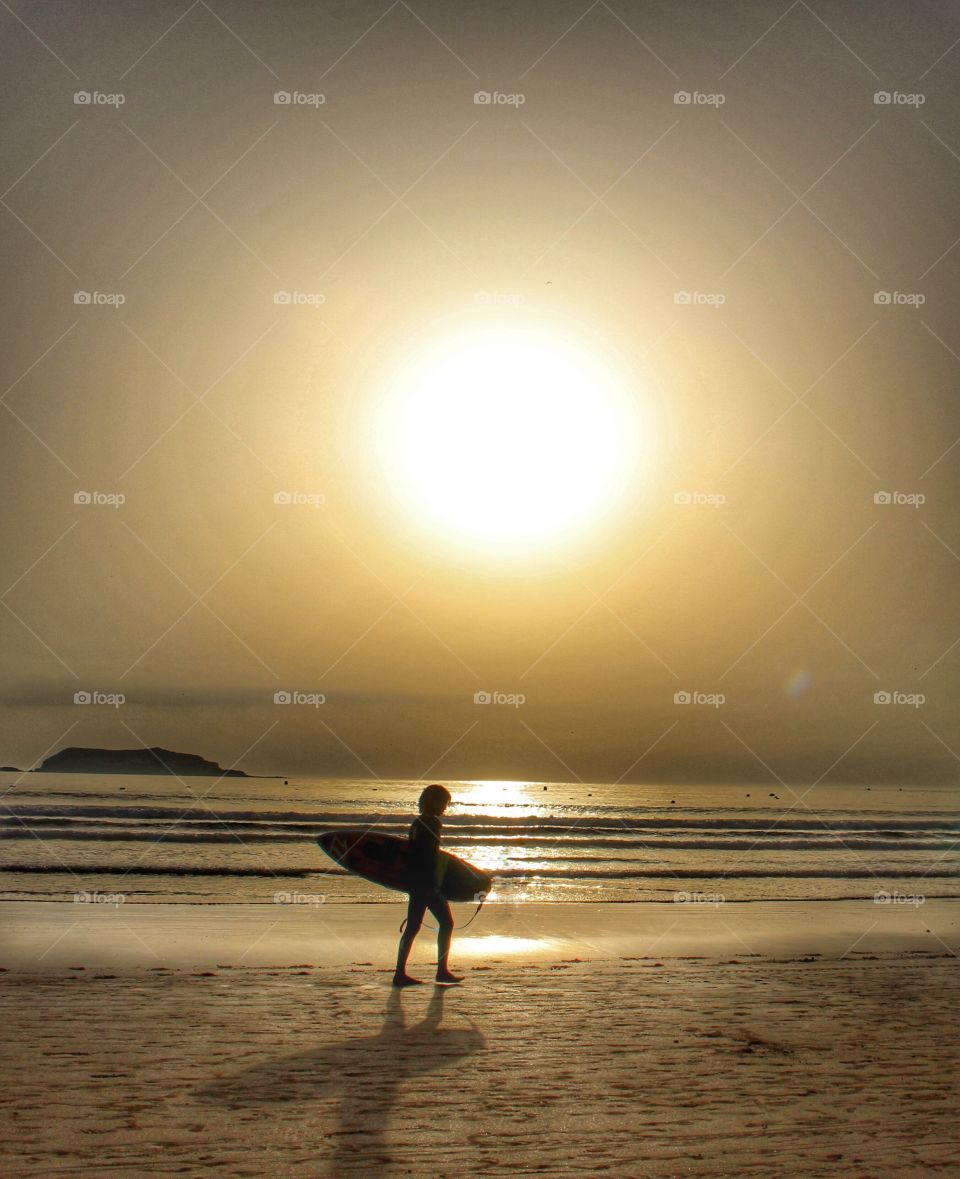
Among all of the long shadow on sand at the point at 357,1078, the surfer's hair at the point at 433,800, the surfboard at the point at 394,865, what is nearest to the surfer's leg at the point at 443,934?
the surfboard at the point at 394,865

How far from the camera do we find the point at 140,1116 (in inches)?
192

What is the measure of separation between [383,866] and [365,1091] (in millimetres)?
4081

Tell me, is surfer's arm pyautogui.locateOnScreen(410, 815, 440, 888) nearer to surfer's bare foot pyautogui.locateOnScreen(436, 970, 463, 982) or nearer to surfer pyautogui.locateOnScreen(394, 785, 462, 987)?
surfer pyautogui.locateOnScreen(394, 785, 462, 987)

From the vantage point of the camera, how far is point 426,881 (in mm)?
8773

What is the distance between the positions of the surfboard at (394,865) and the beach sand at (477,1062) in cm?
81

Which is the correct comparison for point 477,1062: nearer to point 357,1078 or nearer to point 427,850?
point 357,1078

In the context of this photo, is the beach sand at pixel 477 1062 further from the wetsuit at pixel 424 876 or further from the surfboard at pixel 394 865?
the surfboard at pixel 394 865

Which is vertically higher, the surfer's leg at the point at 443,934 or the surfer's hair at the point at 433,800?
the surfer's hair at the point at 433,800

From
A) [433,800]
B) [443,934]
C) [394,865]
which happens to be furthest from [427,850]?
[443,934]

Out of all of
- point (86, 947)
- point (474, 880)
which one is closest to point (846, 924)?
point (474, 880)

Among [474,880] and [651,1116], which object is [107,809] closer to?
[474,880]

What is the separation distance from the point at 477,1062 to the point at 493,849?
22076 millimetres

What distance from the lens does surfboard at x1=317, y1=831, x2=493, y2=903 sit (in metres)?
9.09

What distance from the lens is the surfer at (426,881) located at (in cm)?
877
